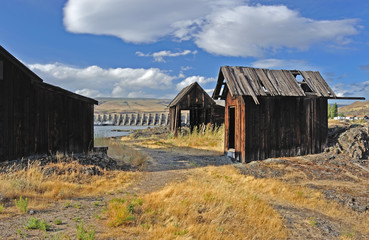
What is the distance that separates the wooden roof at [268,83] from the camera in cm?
1142

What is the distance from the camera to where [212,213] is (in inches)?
205

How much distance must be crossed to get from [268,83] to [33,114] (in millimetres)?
9543

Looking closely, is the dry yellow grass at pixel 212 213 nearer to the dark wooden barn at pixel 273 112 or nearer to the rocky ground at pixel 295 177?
the rocky ground at pixel 295 177

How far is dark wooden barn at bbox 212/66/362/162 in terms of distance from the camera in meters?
11.5

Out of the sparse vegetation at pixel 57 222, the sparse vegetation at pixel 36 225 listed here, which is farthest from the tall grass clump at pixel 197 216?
the sparse vegetation at pixel 36 225

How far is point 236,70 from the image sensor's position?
12352 mm

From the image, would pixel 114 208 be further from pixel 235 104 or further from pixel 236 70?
pixel 236 70

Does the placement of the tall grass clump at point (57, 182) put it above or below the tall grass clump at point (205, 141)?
below

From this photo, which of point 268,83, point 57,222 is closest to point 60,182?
point 57,222

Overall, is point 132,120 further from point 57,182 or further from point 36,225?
point 36,225

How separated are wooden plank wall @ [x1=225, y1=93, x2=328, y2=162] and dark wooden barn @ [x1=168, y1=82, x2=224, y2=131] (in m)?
7.50

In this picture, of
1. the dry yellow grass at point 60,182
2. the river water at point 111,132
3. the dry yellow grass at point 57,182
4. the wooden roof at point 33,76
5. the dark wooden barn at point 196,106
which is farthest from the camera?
the dark wooden barn at point 196,106

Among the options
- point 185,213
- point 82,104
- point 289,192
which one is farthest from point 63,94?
point 289,192

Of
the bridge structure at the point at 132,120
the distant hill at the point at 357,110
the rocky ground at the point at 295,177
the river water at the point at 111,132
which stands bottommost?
the rocky ground at the point at 295,177
